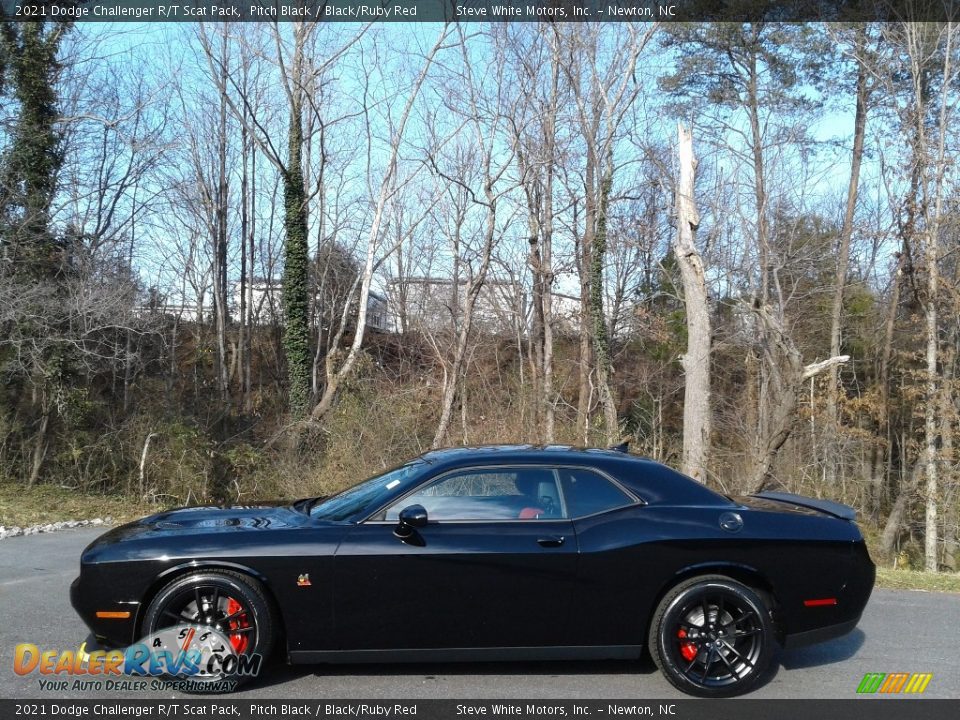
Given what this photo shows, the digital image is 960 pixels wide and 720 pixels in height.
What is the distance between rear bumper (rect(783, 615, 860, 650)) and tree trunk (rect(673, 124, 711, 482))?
735cm

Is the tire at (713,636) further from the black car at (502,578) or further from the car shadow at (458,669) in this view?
the car shadow at (458,669)

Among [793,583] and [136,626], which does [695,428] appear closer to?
[793,583]

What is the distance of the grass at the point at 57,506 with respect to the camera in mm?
12336

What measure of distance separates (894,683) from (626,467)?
2.08 m

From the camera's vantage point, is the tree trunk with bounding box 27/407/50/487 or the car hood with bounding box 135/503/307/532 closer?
the car hood with bounding box 135/503/307/532

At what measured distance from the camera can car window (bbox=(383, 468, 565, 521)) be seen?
16.4 feet

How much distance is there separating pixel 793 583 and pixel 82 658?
4.36 meters

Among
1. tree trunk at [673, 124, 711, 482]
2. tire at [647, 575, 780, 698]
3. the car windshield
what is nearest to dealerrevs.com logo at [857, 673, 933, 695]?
tire at [647, 575, 780, 698]

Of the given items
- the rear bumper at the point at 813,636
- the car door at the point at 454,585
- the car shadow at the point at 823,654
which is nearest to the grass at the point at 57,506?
the car door at the point at 454,585

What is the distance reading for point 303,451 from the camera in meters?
18.2

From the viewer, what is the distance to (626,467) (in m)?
5.33

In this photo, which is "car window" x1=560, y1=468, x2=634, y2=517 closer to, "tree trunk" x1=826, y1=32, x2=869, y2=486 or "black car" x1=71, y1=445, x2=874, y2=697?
"black car" x1=71, y1=445, x2=874, y2=697

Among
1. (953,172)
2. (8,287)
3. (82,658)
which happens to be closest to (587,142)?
(953,172)

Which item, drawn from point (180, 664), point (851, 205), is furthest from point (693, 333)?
point (851, 205)
